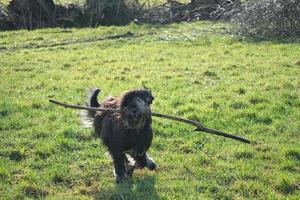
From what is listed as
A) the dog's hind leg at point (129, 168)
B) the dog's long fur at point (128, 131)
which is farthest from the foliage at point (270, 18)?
the dog's hind leg at point (129, 168)

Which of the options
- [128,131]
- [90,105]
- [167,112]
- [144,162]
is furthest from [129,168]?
A: [167,112]

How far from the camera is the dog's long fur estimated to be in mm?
7137

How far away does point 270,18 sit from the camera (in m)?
18.7

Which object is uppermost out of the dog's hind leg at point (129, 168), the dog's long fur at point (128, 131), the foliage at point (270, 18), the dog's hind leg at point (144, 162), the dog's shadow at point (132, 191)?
the foliage at point (270, 18)

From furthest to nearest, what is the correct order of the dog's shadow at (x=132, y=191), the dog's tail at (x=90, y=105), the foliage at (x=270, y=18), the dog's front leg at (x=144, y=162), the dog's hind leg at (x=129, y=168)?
the foliage at (x=270, y=18), the dog's tail at (x=90, y=105), the dog's hind leg at (x=129, y=168), the dog's front leg at (x=144, y=162), the dog's shadow at (x=132, y=191)

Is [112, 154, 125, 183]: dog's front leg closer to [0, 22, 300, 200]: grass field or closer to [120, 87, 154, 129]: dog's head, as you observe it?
[0, 22, 300, 200]: grass field

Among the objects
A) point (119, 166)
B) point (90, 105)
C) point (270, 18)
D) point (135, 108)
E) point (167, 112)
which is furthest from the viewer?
point (270, 18)

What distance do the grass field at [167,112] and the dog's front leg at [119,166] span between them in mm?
187

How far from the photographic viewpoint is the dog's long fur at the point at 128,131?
7.14 meters

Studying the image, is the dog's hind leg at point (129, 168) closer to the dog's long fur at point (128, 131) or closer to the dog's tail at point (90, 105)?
the dog's long fur at point (128, 131)

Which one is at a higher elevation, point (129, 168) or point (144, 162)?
point (144, 162)

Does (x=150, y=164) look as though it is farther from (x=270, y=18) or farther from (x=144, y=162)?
(x=270, y=18)

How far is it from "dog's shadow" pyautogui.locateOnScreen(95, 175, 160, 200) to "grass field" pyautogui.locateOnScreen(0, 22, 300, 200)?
0.01m

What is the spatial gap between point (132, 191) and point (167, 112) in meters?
3.95
